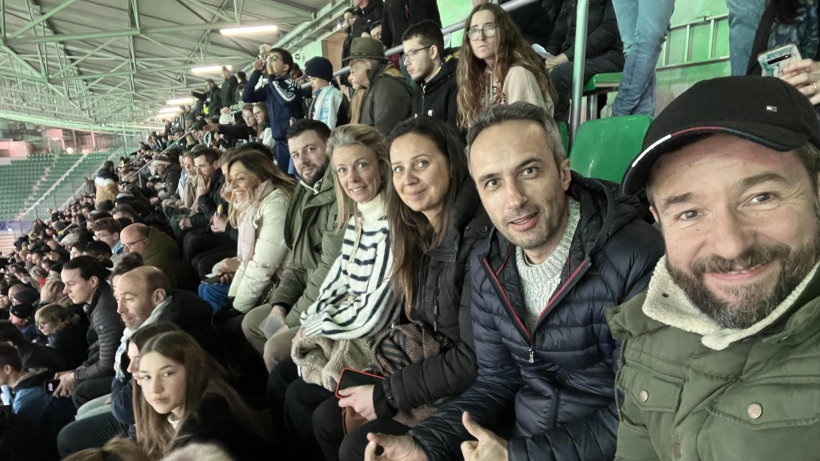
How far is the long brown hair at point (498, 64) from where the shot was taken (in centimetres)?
232

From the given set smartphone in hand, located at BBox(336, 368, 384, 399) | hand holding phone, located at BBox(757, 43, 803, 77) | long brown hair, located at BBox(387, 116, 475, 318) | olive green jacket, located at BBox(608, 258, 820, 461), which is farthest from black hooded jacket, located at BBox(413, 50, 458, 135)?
olive green jacket, located at BBox(608, 258, 820, 461)

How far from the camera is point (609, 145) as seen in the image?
2.13 metres

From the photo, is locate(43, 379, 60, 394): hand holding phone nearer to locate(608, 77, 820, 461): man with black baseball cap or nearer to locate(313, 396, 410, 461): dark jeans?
locate(313, 396, 410, 461): dark jeans

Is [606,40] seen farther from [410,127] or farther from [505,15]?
[410,127]

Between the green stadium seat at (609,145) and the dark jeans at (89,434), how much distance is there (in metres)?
2.68

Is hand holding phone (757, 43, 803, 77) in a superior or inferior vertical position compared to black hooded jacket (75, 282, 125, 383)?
superior

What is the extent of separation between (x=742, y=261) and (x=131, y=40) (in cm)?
1805

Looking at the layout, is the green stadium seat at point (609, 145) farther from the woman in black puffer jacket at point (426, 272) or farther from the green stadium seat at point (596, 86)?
the woman in black puffer jacket at point (426, 272)

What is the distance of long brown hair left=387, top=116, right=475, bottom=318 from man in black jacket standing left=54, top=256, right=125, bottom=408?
213 centimetres

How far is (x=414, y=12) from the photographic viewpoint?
381 cm

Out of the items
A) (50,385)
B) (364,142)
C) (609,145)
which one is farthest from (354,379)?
(50,385)

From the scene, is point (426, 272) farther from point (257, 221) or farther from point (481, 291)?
point (257, 221)

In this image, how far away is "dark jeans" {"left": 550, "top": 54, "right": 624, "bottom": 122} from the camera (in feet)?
9.18

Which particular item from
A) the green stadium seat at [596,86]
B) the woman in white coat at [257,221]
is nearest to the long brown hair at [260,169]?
the woman in white coat at [257,221]
